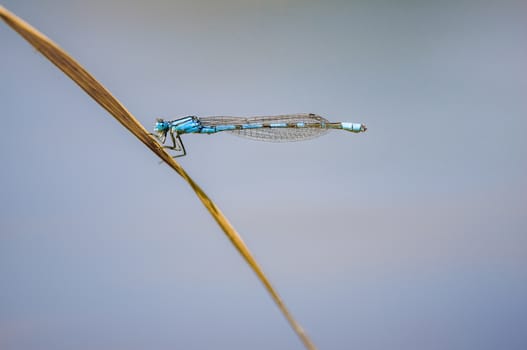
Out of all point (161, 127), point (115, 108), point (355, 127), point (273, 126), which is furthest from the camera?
point (273, 126)

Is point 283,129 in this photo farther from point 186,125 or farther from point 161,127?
point 161,127

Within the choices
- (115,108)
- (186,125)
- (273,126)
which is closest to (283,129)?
(273,126)

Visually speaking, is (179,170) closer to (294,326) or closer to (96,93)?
(96,93)

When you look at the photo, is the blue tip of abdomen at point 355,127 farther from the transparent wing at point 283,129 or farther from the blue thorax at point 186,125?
the blue thorax at point 186,125

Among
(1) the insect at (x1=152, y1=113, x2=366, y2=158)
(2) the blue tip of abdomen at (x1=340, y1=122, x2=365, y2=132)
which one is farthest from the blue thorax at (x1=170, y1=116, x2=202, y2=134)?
(2) the blue tip of abdomen at (x1=340, y1=122, x2=365, y2=132)

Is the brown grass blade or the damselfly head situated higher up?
the damselfly head

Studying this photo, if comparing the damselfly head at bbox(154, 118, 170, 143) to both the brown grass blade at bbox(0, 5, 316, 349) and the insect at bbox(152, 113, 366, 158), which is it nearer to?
the insect at bbox(152, 113, 366, 158)

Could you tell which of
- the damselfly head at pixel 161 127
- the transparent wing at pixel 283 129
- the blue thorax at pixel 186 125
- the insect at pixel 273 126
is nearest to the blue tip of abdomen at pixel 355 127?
the insect at pixel 273 126
